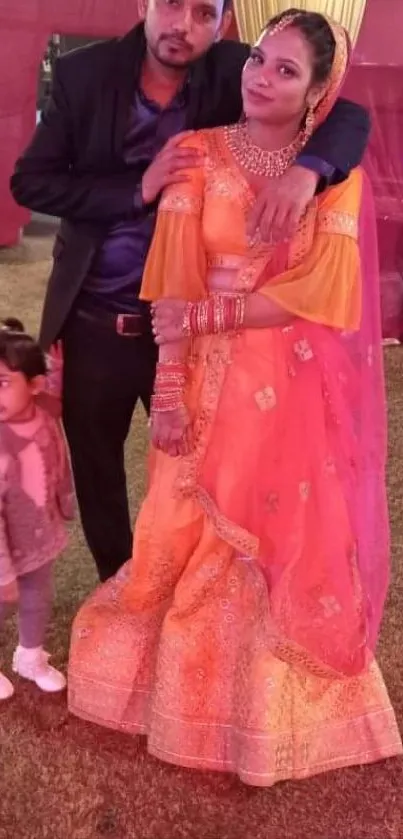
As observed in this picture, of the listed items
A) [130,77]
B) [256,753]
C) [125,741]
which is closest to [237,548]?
[256,753]

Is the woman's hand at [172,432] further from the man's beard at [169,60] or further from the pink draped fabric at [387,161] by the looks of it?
the pink draped fabric at [387,161]

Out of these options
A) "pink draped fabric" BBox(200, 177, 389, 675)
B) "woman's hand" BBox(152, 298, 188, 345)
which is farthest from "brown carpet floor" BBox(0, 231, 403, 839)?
"woman's hand" BBox(152, 298, 188, 345)

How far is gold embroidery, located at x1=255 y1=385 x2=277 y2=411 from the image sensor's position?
150 centimetres

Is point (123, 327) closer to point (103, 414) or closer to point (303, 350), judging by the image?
point (103, 414)

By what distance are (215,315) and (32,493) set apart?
1.67ft

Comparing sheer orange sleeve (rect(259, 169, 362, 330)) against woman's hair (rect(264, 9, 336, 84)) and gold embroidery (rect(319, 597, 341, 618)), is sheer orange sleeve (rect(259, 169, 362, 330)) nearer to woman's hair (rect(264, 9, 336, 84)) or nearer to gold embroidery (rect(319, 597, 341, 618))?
woman's hair (rect(264, 9, 336, 84))

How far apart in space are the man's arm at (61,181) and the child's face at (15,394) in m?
0.28

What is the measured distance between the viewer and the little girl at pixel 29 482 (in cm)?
161

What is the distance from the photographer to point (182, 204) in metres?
1.43

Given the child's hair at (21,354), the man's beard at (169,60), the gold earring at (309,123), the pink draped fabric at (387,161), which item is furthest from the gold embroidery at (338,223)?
the pink draped fabric at (387,161)

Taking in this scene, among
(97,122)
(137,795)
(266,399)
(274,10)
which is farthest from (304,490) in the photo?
(274,10)

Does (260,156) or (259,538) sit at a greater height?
(260,156)

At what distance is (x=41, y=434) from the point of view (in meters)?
1.66

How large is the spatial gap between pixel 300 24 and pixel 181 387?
1.85 feet
